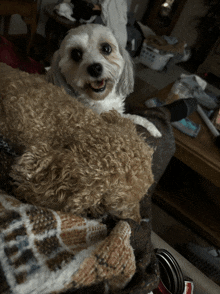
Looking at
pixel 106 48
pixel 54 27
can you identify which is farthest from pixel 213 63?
pixel 106 48

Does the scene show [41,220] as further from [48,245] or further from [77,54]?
[77,54]

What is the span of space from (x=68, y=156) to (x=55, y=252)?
0.51 ft

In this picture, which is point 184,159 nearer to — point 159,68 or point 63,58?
point 63,58

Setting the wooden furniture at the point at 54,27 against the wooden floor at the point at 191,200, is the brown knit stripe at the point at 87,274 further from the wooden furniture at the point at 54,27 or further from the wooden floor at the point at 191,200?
the wooden furniture at the point at 54,27

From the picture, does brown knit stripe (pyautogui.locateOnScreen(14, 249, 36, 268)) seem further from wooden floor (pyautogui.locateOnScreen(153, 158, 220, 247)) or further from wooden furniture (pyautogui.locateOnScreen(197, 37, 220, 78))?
Result: wooden furniture (pyautogui.locateOnScreen(197, 37, 220, 78))

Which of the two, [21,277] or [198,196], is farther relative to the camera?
[198,196]

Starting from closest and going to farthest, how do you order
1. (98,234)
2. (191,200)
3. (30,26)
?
(98,234) → (191,200) → (30,26)

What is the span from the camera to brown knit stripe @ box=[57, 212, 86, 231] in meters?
0.33

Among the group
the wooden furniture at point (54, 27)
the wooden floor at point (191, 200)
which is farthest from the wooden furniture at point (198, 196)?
the wooden furniture at point (54, 27)

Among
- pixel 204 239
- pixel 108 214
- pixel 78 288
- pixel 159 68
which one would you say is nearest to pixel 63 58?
pixel 108 214

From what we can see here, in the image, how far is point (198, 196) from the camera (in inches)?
65.2

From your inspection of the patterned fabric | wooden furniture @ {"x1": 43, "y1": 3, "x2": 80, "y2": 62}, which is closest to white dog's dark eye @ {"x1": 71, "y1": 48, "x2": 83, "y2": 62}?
the patterned fabric

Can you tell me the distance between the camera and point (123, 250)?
333 mm

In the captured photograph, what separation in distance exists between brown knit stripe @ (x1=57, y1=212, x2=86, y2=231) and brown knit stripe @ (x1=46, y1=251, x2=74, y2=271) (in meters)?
0.04
